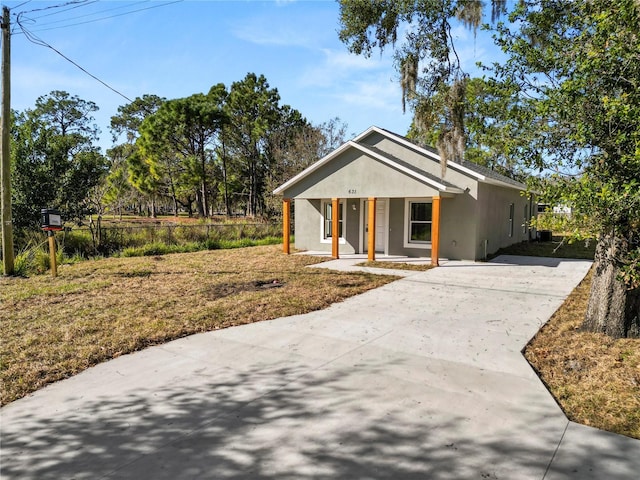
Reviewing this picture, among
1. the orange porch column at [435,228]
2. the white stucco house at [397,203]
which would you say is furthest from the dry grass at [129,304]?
the white stucco house at [397,203]

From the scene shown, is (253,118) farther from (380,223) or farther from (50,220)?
(50,220)

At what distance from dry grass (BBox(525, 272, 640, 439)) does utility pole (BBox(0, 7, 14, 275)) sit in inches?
468

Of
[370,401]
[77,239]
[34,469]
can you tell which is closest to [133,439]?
[34,469]

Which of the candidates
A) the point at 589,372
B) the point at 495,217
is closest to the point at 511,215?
the point at 495,217

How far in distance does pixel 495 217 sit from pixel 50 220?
46.4ft

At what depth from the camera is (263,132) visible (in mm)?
33406

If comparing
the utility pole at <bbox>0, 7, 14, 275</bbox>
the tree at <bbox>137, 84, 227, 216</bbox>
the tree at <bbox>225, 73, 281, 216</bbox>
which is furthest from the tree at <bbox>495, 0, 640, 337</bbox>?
the tree at <bbox>137, 84, 227, 216</bbox>

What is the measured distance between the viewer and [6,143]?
1007 cm

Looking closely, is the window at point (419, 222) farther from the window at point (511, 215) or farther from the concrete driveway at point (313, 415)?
the concrete driveway at point (313, 415)

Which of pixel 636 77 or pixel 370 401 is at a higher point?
pixel 636 77

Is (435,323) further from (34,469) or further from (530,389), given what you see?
(34,469)

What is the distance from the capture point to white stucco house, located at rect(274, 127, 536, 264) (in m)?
12.8

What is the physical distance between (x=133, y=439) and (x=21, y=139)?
50.0 feet

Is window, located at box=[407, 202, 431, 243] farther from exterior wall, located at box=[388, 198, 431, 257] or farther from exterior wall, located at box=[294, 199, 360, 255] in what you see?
exterior wall, located at box=[294, 199, 360, 255]
